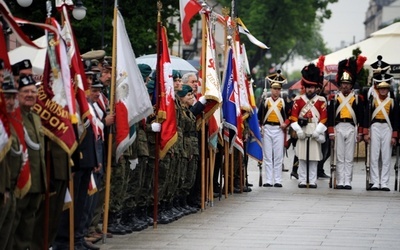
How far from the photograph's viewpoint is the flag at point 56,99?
11414 millimetres

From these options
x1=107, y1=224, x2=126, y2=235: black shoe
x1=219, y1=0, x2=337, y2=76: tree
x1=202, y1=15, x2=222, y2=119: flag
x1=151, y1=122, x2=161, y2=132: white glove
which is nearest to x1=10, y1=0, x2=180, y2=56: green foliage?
x1=202, y1=15, x2=222, y2=119: flag

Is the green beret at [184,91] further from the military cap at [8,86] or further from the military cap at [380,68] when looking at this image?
the military cap at [8,86]

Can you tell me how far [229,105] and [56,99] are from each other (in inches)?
329

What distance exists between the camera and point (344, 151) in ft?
74.0

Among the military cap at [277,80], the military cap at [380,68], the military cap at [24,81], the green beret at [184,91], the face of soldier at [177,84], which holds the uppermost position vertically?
the military cap at [380,68]

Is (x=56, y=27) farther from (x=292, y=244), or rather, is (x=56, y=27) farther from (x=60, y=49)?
(x=292, y=244)

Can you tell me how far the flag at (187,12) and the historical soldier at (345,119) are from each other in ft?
17.1

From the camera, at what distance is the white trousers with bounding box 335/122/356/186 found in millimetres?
22406

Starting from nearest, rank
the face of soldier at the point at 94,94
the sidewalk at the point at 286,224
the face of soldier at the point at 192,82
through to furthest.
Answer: the face of soldier at the point at 94,94 < the sidewalk at the point at 286,224 < the face of soldier at the point at 192,82

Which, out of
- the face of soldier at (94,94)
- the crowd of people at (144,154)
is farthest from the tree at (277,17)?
the face of soldier at (94,94)

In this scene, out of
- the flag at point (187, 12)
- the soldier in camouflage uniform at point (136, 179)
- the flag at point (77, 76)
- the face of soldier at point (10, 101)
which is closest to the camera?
the face of soldier at point (10, 101)

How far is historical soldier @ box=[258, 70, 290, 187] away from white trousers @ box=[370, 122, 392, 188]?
5.44 ft

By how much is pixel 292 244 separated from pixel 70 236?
9.19ft

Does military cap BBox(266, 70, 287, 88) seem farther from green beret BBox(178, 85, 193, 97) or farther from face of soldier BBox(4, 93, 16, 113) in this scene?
face of soldier BBox(4, 93, 16, 113)
